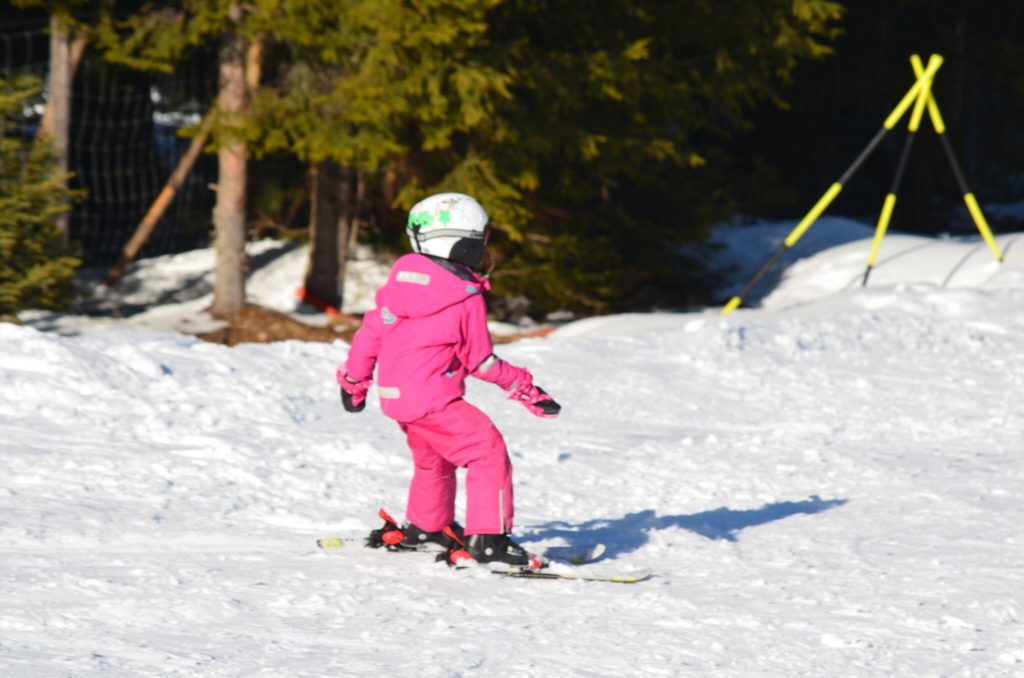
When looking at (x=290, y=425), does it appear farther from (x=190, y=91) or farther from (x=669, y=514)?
(x=190, y=91)

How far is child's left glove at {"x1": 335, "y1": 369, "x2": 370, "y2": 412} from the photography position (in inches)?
221

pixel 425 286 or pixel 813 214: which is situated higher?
pixel 425 286

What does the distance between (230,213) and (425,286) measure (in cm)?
913

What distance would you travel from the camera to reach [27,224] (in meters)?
11.5

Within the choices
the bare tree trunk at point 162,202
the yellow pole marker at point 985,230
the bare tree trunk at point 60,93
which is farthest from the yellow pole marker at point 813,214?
the bare tree trunk at point 60,93

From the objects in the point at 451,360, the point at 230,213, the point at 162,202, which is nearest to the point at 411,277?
the point at 451,360

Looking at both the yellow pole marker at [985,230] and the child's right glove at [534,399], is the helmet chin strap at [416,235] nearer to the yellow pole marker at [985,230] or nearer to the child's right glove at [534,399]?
the child's right glove at [534,399]

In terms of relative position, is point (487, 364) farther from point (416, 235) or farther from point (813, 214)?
point (813, 214)

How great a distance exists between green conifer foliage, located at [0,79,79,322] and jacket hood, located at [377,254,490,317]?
21.4 ft

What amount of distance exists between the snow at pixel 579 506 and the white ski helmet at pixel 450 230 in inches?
46.7

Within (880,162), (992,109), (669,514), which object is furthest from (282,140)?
(992,109)

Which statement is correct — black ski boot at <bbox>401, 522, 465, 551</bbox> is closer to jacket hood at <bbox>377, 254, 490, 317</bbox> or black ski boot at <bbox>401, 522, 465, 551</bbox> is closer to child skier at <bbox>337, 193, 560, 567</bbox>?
child skier at <bbox>337, 193, 560, 567</bbox>

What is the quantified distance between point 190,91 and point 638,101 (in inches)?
201

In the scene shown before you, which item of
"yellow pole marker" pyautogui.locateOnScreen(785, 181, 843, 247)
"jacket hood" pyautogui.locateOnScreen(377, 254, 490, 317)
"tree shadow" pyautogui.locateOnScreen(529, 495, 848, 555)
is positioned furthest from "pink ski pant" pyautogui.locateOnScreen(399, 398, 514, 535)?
"yellow pole marker" pyautogui.locateOnScreen(785, 181, 843, 247)
